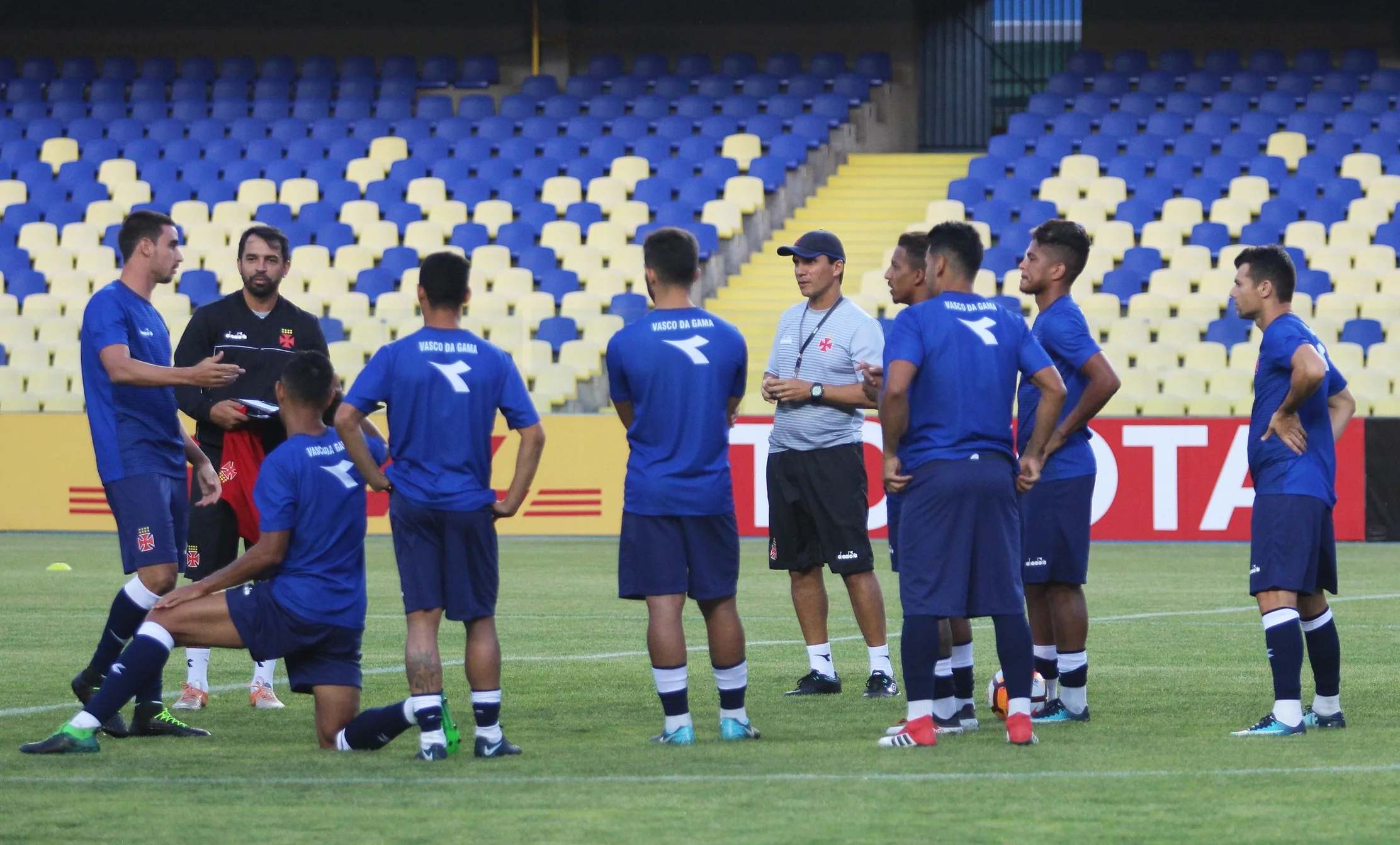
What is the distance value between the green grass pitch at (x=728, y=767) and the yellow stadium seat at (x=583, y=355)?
9220mm

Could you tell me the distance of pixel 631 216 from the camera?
23.2 metres

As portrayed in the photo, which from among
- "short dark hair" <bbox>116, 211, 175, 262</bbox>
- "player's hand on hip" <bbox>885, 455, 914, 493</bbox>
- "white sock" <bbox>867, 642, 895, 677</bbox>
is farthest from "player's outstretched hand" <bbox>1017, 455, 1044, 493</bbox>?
"short dark hair" <bbox>116, 211, 175, 262</bbox>

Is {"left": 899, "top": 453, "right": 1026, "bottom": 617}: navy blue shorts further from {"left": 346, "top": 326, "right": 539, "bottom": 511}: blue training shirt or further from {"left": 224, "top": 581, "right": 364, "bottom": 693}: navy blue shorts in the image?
{"left": 224, "top": 581, "right": 364, "bottom": 693}: navy blue shorts

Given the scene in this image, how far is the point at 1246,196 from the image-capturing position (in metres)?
22.4

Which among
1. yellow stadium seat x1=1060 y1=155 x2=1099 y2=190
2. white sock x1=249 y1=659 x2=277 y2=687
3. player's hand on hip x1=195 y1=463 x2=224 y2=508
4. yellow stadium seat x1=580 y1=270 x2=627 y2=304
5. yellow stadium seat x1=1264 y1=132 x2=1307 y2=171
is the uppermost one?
yellow stadium seat x1=1264 y1=132 x2=1307 y2=171

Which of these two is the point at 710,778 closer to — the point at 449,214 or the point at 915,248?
the point at 915,248

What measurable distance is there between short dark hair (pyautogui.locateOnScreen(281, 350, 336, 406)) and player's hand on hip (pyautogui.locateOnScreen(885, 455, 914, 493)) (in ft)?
6.60

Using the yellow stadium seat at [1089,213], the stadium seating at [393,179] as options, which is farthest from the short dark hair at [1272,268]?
the yellow stadium seat at [1089,213]

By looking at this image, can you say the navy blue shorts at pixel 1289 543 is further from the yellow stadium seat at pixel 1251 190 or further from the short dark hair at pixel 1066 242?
the yellow stadium seat at pixel 1251 190

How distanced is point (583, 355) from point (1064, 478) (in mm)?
12758

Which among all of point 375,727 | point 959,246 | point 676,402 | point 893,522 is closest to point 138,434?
point 375,727

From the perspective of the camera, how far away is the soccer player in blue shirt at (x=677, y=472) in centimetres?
692

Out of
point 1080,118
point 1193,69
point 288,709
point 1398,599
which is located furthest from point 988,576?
point 1193,69

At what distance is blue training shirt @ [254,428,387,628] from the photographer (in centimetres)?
677
